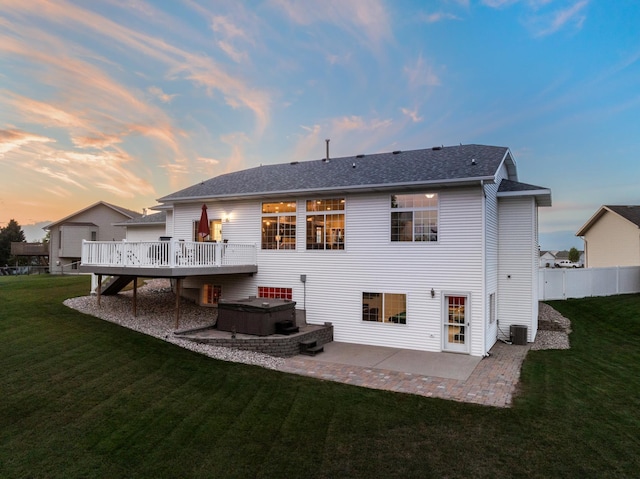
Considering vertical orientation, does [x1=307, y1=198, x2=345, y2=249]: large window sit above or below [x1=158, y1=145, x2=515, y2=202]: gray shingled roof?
below

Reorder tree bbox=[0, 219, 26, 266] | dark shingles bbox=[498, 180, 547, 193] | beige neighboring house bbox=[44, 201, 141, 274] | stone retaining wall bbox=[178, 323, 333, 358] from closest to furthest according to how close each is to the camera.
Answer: stone retaining wall bbox=[178, 323, 333, 358], dark shingles bbox=[498, 180, 547, 193], beige neighboring house bbox=[44, 201, 141, 274], tree bbox=[0, 219, 26, 266]

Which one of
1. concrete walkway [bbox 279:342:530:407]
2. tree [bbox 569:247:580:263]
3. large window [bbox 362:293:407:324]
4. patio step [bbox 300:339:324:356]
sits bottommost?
concrete walkway [bbox 279:342:530:407]

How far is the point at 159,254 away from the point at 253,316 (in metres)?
3.50

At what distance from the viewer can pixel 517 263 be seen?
42.0 feet

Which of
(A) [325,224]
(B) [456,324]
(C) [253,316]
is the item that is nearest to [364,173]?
(A) [325,224]

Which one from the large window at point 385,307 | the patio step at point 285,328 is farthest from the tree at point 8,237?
the large window at point 385,307

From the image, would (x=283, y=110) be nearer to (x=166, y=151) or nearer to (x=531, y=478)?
(x=166, y=151)

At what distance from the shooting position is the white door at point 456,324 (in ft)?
36.3

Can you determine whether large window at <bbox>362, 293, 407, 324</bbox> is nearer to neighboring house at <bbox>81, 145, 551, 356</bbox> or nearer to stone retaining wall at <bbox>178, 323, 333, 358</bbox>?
neighboring house at <bbox>81, 145, 551, 356</bbox>

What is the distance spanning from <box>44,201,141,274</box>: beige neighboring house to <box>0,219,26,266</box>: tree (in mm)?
33867

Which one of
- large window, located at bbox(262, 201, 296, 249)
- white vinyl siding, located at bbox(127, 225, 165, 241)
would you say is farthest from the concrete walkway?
white vinyl siding, located at bbox(127, 225, 165, 241)

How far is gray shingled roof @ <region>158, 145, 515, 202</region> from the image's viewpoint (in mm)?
11609

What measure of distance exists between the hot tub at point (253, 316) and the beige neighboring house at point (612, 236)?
24.5m

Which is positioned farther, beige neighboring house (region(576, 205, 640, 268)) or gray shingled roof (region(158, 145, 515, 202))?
beige neighboring house (region(576, 205, 640, 268))
